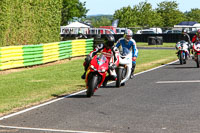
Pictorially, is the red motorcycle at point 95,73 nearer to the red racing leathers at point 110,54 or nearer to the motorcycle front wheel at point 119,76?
the red racing leathers at point 110,54

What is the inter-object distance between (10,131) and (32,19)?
20.2 m

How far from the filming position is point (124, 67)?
46.6 feet

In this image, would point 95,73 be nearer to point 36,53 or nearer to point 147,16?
point 36,53

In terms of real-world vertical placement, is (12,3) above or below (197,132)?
above

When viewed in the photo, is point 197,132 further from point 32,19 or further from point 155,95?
point 32,19

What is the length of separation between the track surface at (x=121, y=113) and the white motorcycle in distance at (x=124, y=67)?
0.34 m

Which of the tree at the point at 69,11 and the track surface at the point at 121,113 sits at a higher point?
the tree at the point at 69,11

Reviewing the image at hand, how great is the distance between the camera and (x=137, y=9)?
122312 millimetres

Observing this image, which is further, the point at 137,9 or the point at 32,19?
the point at 137,9

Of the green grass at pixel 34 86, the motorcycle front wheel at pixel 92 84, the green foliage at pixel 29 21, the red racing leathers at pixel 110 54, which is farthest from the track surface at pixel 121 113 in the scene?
the green foliage at pixel 29 21

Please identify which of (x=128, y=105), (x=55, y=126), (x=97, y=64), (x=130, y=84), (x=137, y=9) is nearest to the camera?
(x=55, y=126)

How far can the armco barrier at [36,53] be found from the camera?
20141 millimetres

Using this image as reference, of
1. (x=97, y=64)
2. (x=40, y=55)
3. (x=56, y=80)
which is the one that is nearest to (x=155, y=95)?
(x=97, y=64)

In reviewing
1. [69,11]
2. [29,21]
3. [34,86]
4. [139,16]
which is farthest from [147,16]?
[34,86]
